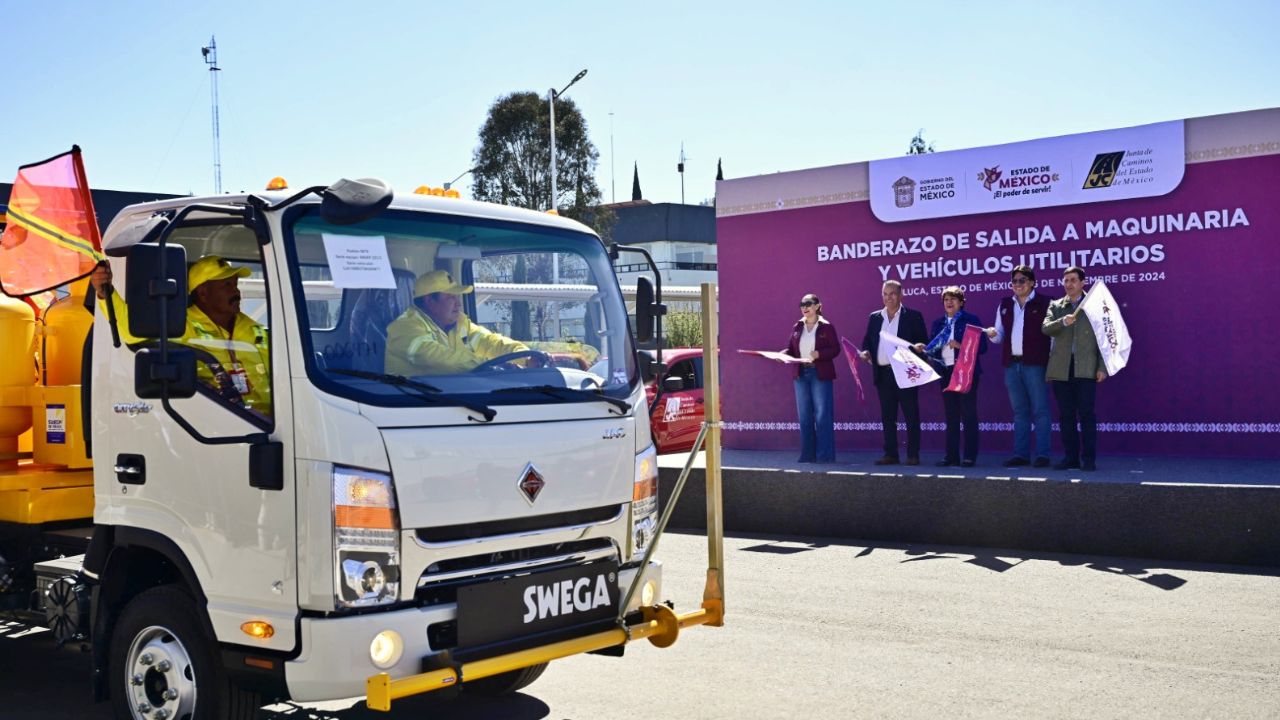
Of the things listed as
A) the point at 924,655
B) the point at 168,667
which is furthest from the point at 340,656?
the point at 924,655

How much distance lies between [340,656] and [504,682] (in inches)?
74.1

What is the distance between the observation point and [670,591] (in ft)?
29.2

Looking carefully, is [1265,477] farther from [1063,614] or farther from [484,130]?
[484,130]

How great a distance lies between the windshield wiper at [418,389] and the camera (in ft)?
16.1

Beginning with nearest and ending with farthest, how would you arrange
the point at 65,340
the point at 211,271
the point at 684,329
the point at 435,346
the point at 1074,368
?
1. the point at 435,346
2. the point at 211,271
3. the point at 65,340
4. the point at 1074,368
5. the point at 684,329

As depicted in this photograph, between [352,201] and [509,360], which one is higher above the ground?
[352,201]

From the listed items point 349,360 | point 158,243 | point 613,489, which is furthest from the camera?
point 613,489

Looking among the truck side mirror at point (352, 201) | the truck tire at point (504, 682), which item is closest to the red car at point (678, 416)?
the truck tire at point (504, 682)

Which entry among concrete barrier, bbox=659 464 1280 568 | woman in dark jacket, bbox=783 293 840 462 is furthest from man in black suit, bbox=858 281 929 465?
concrete barrier, bbox=659 464 1280 568

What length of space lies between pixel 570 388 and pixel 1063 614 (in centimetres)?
405

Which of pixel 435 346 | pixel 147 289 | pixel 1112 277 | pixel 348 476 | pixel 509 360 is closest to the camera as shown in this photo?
pixel 147 289

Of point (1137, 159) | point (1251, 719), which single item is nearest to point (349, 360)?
point (1251, 719)

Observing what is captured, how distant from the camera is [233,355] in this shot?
514 centimetres

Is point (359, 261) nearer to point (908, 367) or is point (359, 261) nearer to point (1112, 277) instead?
point (908, 367)
